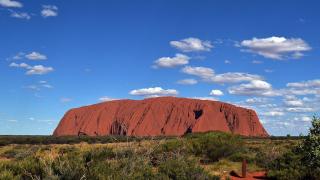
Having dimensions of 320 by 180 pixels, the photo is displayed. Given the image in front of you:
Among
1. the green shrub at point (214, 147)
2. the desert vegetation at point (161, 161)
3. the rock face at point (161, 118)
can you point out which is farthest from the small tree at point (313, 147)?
the rock face at point (161, 118)

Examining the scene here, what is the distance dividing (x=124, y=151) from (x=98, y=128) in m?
160

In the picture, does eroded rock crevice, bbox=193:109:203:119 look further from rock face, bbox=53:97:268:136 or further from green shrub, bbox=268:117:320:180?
green shrub, bbox=268:117:320:180

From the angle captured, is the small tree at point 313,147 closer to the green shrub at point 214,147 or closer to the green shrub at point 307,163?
the green shrub at point 307,163

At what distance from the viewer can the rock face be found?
169750mm

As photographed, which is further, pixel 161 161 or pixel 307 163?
pixel 307 163

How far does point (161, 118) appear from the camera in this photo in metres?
174

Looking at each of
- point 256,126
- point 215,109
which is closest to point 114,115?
point 215,109

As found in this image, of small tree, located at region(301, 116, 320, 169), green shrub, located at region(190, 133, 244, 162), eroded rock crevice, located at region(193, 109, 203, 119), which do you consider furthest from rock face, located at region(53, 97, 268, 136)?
small tree, located at region(301, 116, 320, 169)

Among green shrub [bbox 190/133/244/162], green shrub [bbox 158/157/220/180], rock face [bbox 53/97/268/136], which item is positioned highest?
rock face [bbox 53/97/268/136]

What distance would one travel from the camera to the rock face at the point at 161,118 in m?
170

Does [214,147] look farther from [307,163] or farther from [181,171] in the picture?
[181,171]

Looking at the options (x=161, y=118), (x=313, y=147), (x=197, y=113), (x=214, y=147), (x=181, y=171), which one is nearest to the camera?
(x=181, y=171)

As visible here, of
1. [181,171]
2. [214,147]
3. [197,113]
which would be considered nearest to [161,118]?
[197,113]

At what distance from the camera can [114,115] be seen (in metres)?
180
